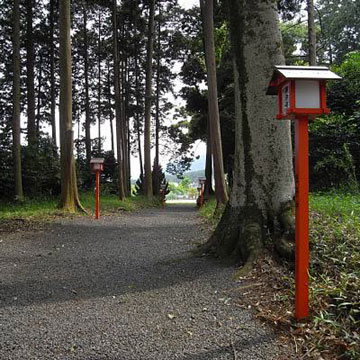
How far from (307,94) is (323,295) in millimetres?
1611

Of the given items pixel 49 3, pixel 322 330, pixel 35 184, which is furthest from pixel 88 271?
pixel 49 3

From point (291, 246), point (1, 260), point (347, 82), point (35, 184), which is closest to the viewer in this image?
point (291, 246)

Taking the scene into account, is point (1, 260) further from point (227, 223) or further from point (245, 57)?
point (245, 57)

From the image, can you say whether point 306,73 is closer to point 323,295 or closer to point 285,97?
point 285,97

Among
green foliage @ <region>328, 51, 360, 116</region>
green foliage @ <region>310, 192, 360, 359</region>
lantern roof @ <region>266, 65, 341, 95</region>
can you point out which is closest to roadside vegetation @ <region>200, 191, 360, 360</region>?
green foliage @ <region>310, 192, 360, 359</region>

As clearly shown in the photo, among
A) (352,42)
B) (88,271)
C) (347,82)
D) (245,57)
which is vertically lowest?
(88,271)

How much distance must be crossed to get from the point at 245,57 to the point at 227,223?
81.4 inches

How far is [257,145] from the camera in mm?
4367

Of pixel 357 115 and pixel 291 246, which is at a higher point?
pixel 357 115

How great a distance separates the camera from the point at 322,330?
8.48 feet

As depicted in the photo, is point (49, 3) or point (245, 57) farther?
point (49, 3)

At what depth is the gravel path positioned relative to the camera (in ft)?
8.24

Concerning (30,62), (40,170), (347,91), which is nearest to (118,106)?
(30,62)

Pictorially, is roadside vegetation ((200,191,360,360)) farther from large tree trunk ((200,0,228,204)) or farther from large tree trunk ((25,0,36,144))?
large tree trunk ((25,0,36,144))
